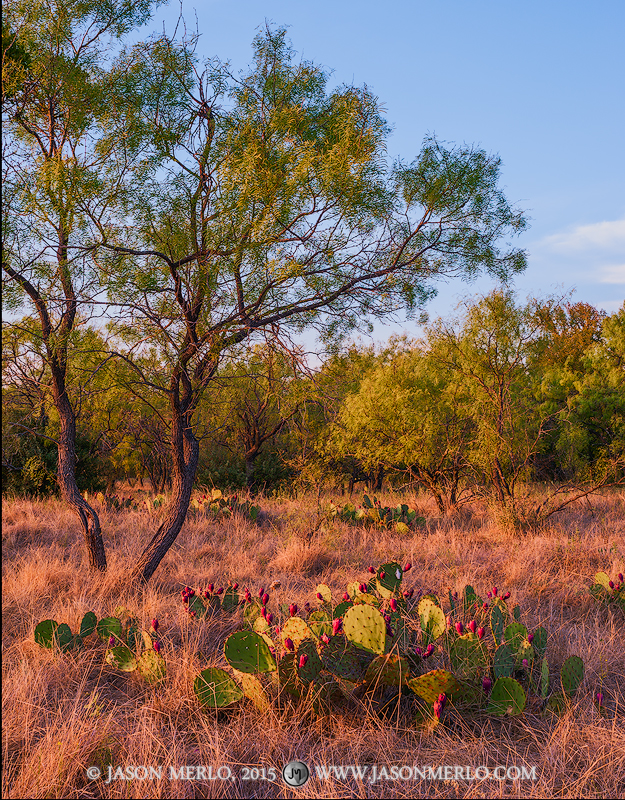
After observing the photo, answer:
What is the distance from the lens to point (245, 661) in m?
2.86

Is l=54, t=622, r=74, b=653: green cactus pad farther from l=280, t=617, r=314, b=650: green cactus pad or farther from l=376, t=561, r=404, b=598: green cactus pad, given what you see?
l=376, t=561, r=404, b=598: green cactus pad

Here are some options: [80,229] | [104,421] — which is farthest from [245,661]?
[104,421]

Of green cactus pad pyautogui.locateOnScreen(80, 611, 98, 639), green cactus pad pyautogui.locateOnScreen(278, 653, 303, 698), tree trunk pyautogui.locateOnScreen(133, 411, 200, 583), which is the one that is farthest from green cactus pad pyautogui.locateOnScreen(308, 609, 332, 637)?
tree trunk pyautogui.locateOnScreen(133, 411, 200, 583)

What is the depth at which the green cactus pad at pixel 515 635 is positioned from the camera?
316cm

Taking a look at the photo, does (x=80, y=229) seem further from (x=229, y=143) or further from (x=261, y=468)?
(x=261, y=468)

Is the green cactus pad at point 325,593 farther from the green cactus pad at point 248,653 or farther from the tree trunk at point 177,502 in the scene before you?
the tree trunk at point 177,502

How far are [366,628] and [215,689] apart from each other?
33.8 inches

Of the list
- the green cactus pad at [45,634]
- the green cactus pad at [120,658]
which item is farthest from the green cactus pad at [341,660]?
the green cactus pad at [45,634]

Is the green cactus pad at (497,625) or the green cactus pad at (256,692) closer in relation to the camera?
the green cactus pad at (256,692)

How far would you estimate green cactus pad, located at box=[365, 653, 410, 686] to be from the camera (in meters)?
2.78

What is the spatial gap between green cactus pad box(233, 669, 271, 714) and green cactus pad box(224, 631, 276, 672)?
0.16 ft

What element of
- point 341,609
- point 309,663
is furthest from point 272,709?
point 341,609

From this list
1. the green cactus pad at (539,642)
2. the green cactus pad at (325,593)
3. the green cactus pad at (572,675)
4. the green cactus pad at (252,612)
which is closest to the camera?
the green cactus pad at (572,675)

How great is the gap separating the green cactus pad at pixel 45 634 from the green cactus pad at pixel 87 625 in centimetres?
21
